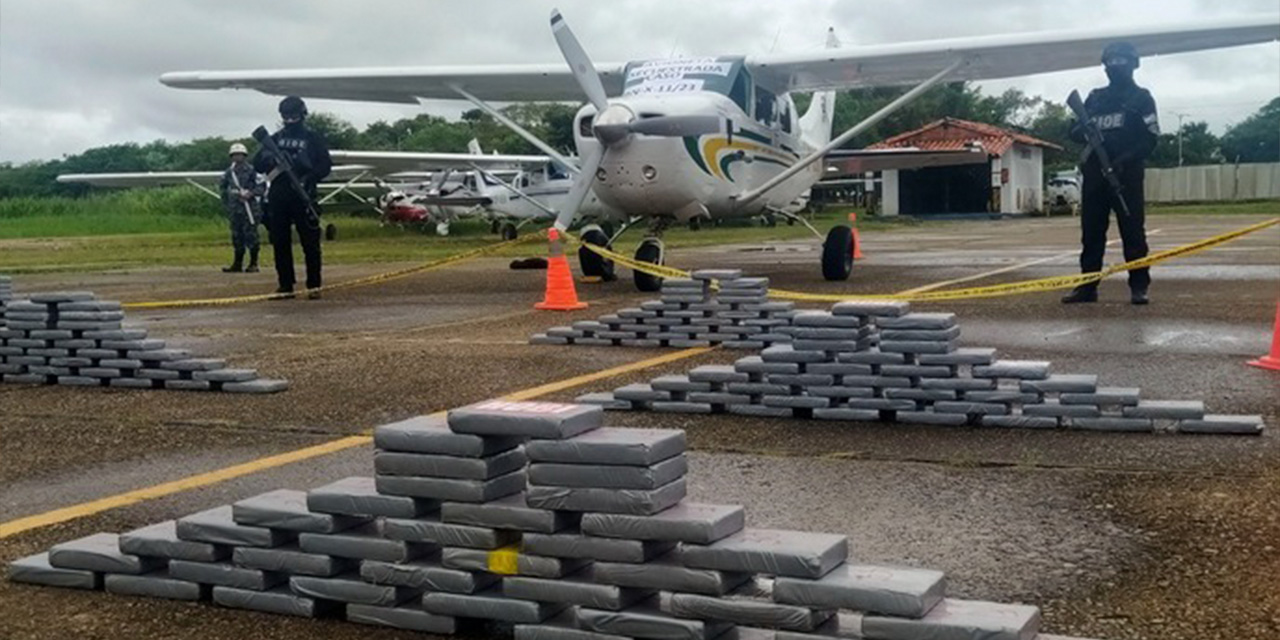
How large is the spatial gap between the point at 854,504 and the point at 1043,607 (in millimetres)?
1313

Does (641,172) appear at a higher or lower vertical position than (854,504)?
higher

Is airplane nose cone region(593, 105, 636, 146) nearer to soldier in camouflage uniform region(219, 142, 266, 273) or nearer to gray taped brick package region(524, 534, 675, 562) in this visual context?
soldier in camouflage uniform region(219, 142, 266, 273)

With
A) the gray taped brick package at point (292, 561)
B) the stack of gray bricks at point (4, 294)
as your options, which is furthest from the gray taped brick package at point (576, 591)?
the stack of gray bricks at point (4, 294)

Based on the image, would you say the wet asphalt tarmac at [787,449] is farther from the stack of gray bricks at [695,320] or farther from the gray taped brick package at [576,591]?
the gray taped brick package at [576,591]

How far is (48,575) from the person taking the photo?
4035 millimetres

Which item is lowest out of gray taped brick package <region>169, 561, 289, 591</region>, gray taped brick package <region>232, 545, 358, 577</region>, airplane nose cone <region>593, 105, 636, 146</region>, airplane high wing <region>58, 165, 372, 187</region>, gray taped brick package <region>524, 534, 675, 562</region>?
gray taped brick package <region>169, 561, 289, 591</region>

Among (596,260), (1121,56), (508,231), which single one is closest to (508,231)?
(508,231)

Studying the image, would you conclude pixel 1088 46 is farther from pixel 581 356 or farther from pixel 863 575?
pixel 863 575

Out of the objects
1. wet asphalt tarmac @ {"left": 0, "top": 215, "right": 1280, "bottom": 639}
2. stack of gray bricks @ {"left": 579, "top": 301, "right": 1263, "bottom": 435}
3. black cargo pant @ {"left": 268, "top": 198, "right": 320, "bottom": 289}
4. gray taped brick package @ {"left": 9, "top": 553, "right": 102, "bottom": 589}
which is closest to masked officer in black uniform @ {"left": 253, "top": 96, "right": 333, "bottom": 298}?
black cargo pant @ {"left": 268, "top": 198, "right": 320, "bottom": 289}

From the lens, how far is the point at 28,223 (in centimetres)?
5250

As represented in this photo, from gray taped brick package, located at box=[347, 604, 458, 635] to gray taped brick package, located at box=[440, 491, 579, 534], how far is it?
26 centimetres

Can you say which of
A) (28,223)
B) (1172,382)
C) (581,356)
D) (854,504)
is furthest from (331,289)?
(28,223)

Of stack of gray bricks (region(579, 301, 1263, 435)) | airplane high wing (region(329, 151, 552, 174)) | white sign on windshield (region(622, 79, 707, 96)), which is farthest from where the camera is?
airplane high wing (region(329, 151, 552, 174))

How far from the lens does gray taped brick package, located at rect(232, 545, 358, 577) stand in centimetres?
369
